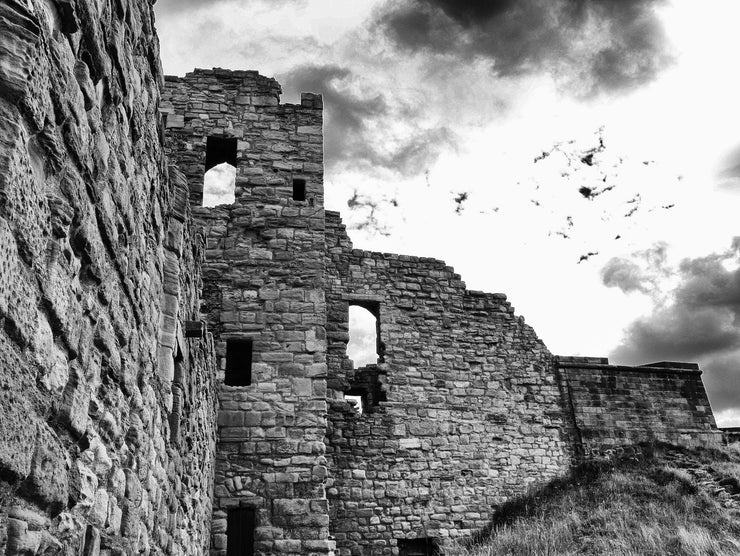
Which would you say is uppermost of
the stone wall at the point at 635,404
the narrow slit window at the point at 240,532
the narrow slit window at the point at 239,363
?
the stone wall at the point at 635,404

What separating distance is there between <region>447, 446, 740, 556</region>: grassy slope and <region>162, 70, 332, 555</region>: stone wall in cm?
383

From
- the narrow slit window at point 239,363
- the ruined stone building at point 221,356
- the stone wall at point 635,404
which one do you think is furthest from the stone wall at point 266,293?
the stone wall at point 635,404

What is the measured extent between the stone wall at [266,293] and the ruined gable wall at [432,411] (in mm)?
2921

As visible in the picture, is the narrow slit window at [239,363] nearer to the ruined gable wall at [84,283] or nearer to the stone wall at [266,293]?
the stone wall at [266,293]

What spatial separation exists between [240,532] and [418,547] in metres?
4.58

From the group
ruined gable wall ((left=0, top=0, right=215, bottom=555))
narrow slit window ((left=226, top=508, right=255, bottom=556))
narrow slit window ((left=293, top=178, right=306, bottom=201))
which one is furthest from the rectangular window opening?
ruined gable wall ((left=0, top=0, right=215, bottom=555))

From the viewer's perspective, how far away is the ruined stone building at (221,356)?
1931mm

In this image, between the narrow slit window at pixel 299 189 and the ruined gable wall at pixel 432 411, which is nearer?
the narrow slit window at pixel 299 189

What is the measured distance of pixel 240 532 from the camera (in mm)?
8203

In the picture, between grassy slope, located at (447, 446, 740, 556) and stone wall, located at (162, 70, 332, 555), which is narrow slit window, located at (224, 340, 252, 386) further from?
grassy slope, located at (447, 446, 740, 556)

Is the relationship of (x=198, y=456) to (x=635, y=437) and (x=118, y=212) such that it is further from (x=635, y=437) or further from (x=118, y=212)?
(x=635, y=437)

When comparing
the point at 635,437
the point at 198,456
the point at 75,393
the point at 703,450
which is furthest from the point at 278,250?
the point at 703,450

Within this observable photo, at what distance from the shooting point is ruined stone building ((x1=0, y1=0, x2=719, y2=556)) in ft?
6.33

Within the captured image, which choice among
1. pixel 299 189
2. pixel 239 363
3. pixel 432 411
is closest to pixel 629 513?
pixel 432 411
